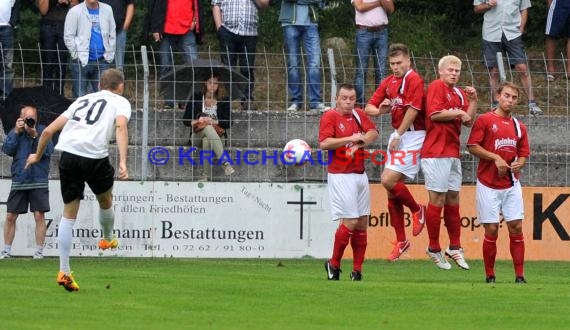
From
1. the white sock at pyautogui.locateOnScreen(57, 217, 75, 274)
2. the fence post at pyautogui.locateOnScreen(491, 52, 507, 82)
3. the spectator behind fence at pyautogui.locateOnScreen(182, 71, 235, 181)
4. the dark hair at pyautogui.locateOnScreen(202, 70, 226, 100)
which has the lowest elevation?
the white sock at pyautogui.locateOnScreen(57, 217, 75, 274)

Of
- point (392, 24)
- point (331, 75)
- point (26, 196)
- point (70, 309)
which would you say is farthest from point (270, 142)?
point (70, 309)

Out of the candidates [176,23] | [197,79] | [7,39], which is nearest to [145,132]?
[197,79]

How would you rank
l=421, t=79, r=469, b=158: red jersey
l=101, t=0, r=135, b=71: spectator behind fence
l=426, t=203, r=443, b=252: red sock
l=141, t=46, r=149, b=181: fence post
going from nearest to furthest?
l=421, t=79, r=469, b=158: red jersey → l=426, t=203, r=443, b=252: red sock → l=141, t=46, r=149, b=181: fence post → l=101, t=0, r=135, b=71: spectator behind fence

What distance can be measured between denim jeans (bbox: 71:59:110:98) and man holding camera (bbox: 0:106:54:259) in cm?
152

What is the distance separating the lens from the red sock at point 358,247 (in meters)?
16.6

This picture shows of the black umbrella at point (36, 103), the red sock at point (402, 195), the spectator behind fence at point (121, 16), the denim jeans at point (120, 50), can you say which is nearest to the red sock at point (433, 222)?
the red sock at point (402, 195)

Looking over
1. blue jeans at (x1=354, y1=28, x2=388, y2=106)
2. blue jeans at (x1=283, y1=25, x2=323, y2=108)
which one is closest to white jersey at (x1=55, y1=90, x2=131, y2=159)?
blue jeans at (x1=283, y1=25, x2=323, y2=108)

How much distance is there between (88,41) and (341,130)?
7.16 m

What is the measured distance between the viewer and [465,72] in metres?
26.8

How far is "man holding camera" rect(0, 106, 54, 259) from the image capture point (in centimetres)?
2075

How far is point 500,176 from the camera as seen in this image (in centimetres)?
1639

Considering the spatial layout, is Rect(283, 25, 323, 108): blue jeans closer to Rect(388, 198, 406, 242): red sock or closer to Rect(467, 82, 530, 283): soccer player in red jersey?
Rect(388, 198, 406, 242): red sock

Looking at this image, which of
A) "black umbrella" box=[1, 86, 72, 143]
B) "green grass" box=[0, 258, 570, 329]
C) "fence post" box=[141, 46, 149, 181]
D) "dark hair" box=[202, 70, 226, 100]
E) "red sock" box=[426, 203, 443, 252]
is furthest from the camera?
"dark hair" box=[202, 70, 226, 100]

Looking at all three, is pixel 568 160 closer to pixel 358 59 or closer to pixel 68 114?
pixel 358 59
